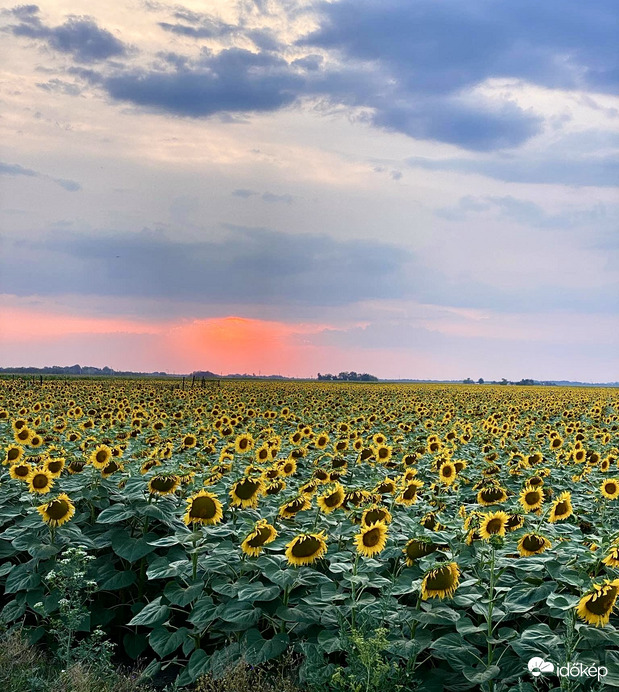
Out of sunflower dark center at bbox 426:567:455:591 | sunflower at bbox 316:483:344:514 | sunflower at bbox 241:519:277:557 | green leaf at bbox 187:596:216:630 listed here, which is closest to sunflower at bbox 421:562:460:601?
sunflower dark center at bbox 426:567:455:591

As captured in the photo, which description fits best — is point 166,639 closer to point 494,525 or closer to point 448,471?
point 494,525

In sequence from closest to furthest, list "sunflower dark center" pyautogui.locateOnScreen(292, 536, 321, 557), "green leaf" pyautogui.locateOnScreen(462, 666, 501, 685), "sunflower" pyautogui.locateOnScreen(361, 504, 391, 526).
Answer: "green leaf" pyautogui.locateOnScreen(462, 666, 501, 685), "sunflower dark center" pyautogui.locateOnScreen(292, 536, 321, 557), "sunflower" pyautogui.locateOnScreen(361, 504, 391, 526)

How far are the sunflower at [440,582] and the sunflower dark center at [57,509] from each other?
11.7 ft

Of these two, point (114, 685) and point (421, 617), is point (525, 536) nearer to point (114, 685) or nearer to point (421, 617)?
point (421, 617)

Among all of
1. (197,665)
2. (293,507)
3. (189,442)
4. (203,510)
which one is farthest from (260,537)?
(189,442)

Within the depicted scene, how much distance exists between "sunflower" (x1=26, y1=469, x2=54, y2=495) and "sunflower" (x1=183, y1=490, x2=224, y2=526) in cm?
206

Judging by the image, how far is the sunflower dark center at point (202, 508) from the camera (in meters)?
5.85

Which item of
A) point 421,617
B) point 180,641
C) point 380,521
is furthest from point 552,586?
point 180,641

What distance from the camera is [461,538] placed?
18.5 feet

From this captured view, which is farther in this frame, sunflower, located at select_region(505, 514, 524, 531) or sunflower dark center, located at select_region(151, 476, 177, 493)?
sunflower dark center, located at select_region(151, 476, 177, 493)

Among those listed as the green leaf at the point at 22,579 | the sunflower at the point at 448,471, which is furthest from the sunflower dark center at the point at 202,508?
the sunflower at the point at 448,471

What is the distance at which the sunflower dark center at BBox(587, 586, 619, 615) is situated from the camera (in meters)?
4.12

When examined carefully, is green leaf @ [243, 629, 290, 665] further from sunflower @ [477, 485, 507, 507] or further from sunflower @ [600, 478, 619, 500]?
sunflower @ [600, 478, 619, 500]

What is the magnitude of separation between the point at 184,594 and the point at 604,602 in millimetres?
3134
